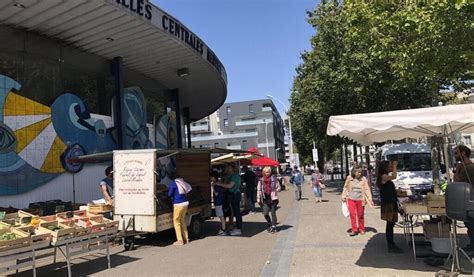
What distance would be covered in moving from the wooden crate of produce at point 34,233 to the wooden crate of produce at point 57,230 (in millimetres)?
66

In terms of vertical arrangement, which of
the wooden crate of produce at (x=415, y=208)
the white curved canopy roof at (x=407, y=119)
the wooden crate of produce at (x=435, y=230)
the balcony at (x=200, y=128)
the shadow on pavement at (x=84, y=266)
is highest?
the balcony at (x=200, y=128)

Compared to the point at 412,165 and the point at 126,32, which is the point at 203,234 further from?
the point at 412,165

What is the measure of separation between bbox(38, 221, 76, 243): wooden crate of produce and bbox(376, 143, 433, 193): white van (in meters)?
15.5

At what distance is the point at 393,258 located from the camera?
8.16m

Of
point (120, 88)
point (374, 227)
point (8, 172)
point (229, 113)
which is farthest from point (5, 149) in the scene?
point (229, 113)

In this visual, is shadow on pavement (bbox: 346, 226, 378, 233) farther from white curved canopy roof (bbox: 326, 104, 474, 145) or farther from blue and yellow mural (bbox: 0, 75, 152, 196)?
blue and yellow mural (bbox: 0, 75, 152, 196)

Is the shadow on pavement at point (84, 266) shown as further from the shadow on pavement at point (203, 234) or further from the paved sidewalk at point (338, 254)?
the paved sidewalk at point (338, 254)

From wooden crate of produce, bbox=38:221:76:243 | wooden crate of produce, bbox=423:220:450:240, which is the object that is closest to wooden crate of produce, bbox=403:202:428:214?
wooden crate of produce, bbox=423:220:450:240

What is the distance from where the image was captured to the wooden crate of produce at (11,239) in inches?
285

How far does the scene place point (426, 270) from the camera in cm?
725

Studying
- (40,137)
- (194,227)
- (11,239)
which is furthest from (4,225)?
(40,137)

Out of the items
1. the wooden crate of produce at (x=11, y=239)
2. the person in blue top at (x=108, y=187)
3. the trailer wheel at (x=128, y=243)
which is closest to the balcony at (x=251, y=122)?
the person in blue top at (x=108, y=187)

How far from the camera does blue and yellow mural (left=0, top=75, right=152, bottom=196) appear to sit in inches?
536

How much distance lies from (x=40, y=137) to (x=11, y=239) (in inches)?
315
